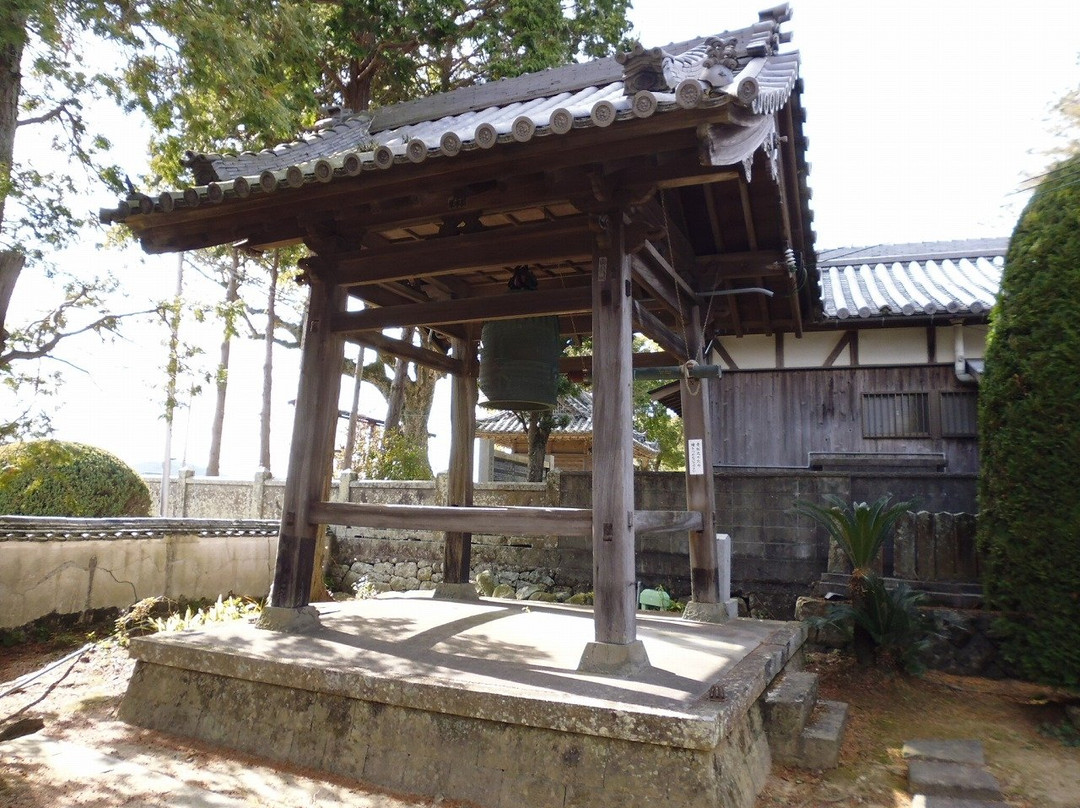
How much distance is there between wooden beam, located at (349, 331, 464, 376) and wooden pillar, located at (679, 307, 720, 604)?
2.35 m

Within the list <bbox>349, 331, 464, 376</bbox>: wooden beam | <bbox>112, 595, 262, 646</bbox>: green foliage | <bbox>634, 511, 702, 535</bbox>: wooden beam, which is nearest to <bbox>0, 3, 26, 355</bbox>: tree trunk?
<bbox>349, 331, 464, 376</bbox>: wooden beam

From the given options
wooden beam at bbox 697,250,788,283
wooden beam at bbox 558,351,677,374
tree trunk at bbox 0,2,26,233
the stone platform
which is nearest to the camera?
the stone platform

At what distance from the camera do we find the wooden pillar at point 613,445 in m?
4.53

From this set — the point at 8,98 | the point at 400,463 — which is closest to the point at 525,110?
the point at 8,98

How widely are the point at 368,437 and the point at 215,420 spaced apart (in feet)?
18.3

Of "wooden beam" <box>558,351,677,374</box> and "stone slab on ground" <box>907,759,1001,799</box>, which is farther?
"wooden beam" <box>558,351,677,374</box>

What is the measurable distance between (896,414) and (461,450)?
7.34 m

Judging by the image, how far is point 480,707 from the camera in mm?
4035

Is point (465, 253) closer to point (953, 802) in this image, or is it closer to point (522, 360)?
point (522, 360)

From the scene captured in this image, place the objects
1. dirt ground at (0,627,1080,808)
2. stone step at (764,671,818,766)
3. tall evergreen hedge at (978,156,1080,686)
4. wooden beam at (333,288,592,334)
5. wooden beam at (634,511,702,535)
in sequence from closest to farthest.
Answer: dirt ground at (0,627,1080,808) → stone step at (764,671,818,766) → wooden beam at (634,511,702,535) → tall evergreen hedge at (978,156,1080,686) → wooden beam at (333,288,592,334)

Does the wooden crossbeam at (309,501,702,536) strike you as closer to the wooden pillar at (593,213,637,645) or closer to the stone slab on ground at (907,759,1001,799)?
the wooden pillar at (593,213,637,645)

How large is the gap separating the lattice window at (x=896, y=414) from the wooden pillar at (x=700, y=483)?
5586 mm

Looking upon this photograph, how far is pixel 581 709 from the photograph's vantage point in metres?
3.79

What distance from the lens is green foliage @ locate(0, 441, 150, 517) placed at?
10.2 m
